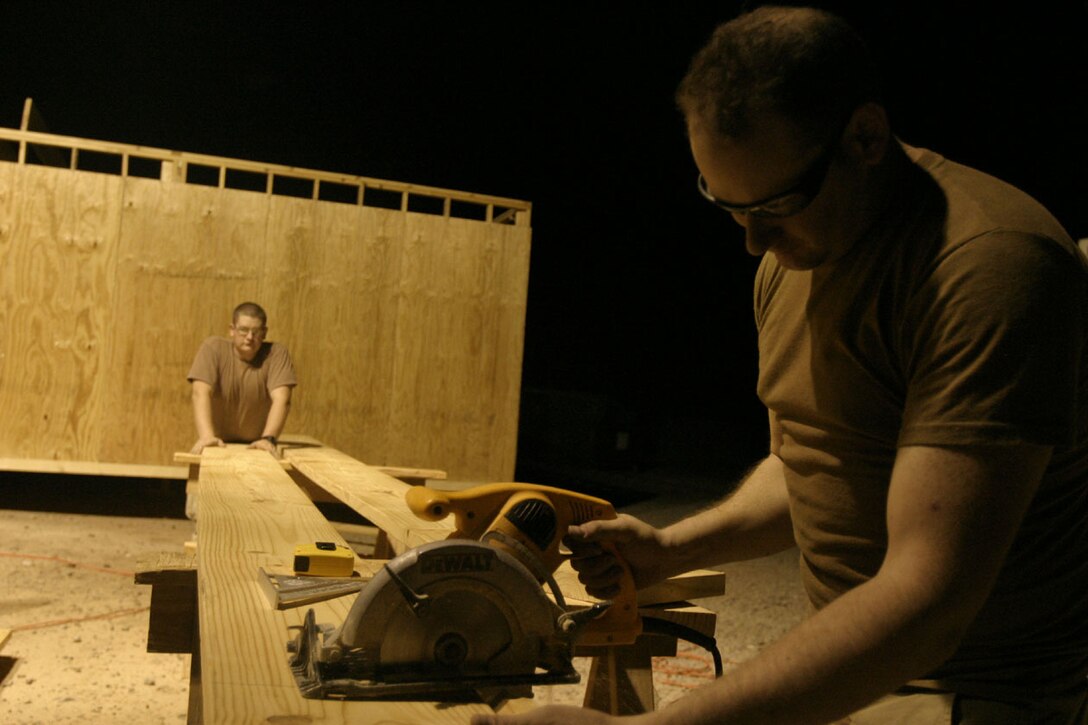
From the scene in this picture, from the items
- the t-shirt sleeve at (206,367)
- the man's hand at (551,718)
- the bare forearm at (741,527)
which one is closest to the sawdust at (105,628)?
the t-shirt sleeve at (206,367)

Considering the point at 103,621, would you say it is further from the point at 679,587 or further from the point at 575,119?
the point at 575,119

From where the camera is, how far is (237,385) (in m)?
6.44

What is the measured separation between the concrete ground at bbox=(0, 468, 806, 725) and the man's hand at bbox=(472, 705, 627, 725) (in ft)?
5.46

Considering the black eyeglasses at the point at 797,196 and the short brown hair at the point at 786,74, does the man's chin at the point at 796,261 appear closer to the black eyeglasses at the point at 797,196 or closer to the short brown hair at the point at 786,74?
the black eyeglasses at the point at 797,196

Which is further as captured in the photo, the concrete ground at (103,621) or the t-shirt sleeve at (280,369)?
the t-shirt sleeve at (280,369)

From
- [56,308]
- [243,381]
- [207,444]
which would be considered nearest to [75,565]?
[207,444]

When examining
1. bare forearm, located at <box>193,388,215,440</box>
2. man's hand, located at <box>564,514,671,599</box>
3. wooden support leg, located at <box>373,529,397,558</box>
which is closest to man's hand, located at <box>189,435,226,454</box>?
bare forearm, located at <box>193,388,215,440</box>

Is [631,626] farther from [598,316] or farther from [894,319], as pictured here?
[598,316]

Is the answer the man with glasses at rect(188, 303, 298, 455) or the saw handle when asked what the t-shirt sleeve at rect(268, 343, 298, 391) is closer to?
the man with glasses at rect(188, 303, 298, 455)

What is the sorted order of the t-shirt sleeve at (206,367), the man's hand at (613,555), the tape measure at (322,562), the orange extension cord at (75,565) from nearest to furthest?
1. the man's hand at (613,555)
2. the tape measure at (322,562)
3. the orange extension cord at (75,565)
4. the t-shirt sleeve at (206,367)

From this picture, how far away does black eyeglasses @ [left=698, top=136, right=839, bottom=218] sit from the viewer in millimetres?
1198

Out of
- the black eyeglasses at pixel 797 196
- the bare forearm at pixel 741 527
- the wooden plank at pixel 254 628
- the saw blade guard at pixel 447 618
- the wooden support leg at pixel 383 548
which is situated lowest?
the wooden support leg at pixel 383 548

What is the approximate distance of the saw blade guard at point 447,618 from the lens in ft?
3.98

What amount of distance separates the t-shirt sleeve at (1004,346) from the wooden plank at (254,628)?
70 cm
